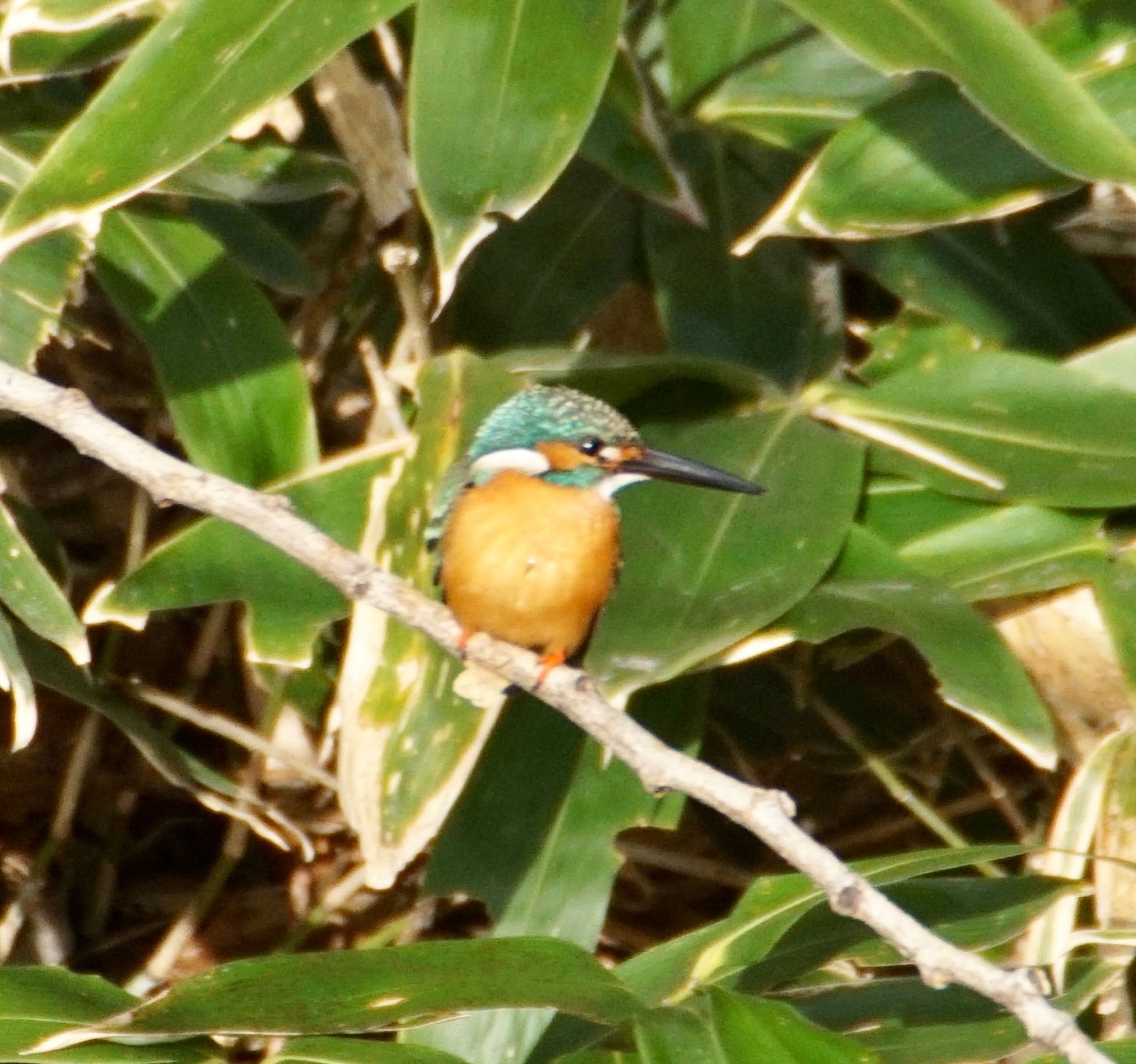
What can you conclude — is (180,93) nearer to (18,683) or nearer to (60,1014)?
(18,683)

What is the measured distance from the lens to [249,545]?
2.36 m

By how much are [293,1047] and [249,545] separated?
710mm

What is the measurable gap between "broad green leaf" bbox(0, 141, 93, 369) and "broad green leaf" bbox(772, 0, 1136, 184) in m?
0.99

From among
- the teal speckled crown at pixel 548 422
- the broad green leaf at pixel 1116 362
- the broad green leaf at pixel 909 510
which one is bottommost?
the broad green leaf at pixel 909 510

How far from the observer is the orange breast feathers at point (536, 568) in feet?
7.85

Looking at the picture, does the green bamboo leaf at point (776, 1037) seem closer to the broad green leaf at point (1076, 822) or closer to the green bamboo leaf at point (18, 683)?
the broad green leaf at point (1076, 822)

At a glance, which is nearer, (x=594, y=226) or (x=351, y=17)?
(x=351, y=17)

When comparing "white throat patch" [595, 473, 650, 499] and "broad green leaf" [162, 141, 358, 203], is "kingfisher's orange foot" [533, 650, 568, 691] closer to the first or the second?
"white throat patch" [595, 473, 650, 499]

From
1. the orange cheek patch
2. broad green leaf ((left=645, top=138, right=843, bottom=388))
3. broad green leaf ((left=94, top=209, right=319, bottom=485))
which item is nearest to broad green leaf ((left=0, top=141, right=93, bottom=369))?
broad green leaf ((left=94, top=209, right=319, bottom=485))

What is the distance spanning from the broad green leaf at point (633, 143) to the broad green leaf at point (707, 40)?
0.90 ft

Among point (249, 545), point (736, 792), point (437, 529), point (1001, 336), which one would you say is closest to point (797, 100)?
point (1001, 336)

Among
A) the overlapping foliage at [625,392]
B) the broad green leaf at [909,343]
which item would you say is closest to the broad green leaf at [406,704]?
the overlapping foliage at [625,392]

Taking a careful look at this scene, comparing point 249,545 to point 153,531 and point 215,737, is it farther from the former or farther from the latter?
point 215,737

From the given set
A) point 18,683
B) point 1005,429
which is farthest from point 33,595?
point 1005,429
